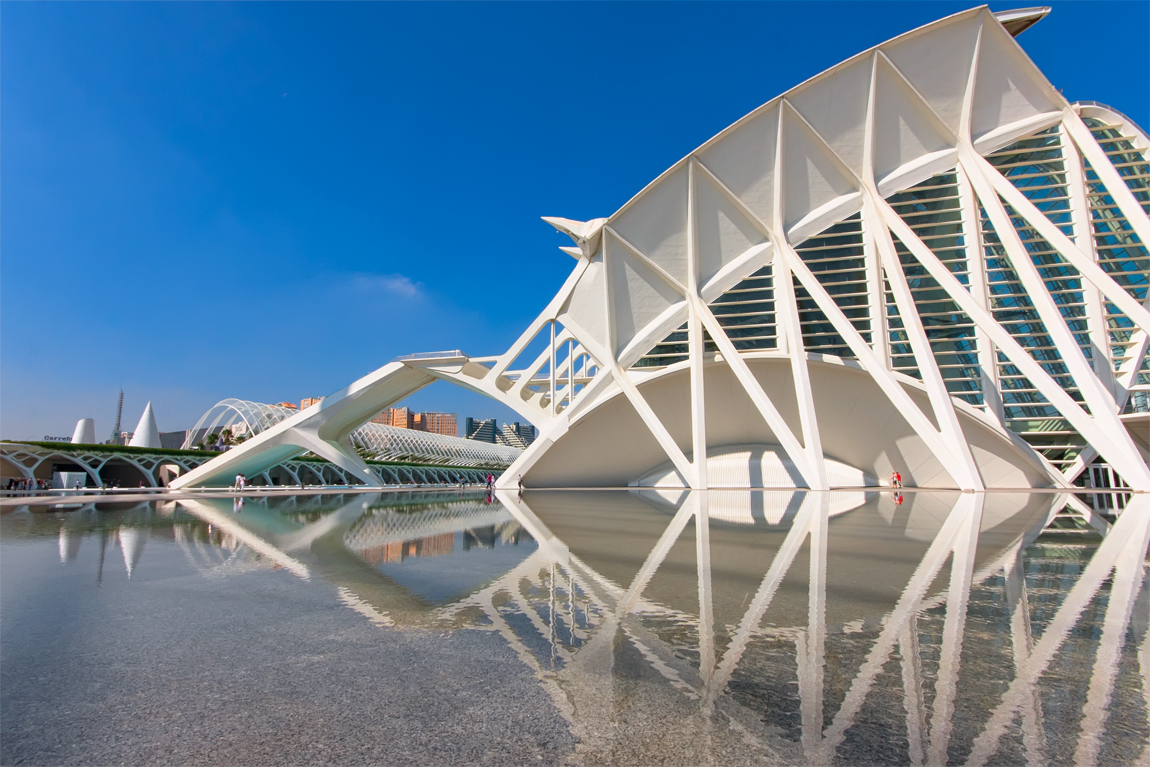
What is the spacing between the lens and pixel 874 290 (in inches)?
716

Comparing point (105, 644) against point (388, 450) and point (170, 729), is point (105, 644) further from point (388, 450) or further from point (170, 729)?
point (388, 450)

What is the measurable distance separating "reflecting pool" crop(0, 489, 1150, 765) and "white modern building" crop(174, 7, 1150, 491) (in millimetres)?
→ 12009

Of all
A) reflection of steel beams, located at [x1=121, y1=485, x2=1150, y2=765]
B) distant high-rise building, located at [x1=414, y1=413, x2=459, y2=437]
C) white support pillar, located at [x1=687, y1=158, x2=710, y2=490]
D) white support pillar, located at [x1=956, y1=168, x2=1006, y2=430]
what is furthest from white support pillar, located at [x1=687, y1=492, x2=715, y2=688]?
distant high-rise building, located at [x1=414, y1=413, x2=459, y2=437]

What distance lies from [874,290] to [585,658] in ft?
61.8

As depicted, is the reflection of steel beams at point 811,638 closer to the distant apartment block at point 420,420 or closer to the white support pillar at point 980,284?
the white support pillar at point 980,284

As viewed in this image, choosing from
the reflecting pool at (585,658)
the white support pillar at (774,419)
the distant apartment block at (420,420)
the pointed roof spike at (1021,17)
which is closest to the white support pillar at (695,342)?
the white support pillar at (774,419)

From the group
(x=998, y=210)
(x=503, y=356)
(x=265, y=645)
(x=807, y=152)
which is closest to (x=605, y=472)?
(x=503, y=356)

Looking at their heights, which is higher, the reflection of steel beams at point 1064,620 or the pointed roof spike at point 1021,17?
the pointed roof spike at point 1021,17

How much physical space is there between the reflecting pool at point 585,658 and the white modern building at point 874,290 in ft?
39.4

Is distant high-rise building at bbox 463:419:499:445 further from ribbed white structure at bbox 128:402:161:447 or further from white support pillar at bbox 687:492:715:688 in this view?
white support pillar at bbox 687:492:715:688

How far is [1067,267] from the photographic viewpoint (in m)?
19.1

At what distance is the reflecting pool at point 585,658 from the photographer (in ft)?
5.25

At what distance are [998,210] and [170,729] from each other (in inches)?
744

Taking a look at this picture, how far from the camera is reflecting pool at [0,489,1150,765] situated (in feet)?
5.25
